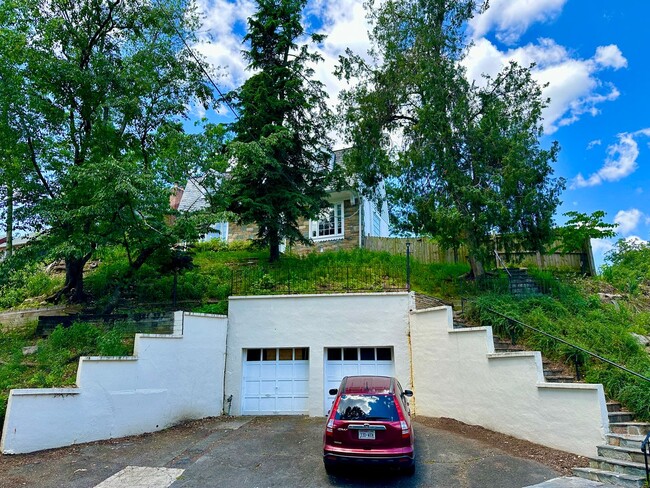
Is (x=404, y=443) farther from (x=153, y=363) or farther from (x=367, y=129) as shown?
(x=367, y=129)

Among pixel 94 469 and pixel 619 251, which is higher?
pixel 619 251

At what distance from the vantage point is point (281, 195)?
15625mm

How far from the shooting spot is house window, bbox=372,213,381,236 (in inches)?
919

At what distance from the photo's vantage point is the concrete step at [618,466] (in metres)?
5.91

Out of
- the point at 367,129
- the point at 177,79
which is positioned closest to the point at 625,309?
the point at 367,129

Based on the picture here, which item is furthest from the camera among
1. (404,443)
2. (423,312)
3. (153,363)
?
(423,312)

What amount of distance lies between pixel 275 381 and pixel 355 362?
241 centimetres

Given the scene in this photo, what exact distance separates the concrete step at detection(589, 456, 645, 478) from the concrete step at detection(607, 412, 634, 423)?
1113mm

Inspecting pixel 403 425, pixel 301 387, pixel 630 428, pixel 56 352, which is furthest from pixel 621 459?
pixel 56 352

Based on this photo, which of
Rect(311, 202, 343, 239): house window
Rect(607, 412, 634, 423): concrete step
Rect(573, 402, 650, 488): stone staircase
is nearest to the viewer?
Rect(573, 402, 650, 488): stone staircase

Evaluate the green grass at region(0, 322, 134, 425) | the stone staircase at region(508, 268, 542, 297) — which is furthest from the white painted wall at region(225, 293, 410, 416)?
the stone staircase at region(508, 268, 542, 297)

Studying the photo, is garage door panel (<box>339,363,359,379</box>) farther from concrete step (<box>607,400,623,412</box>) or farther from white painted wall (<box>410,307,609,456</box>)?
concrete step (<box>607,400,623,412</box>)

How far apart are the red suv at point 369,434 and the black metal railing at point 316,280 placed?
5.70 metres

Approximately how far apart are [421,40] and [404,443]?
1328cm
